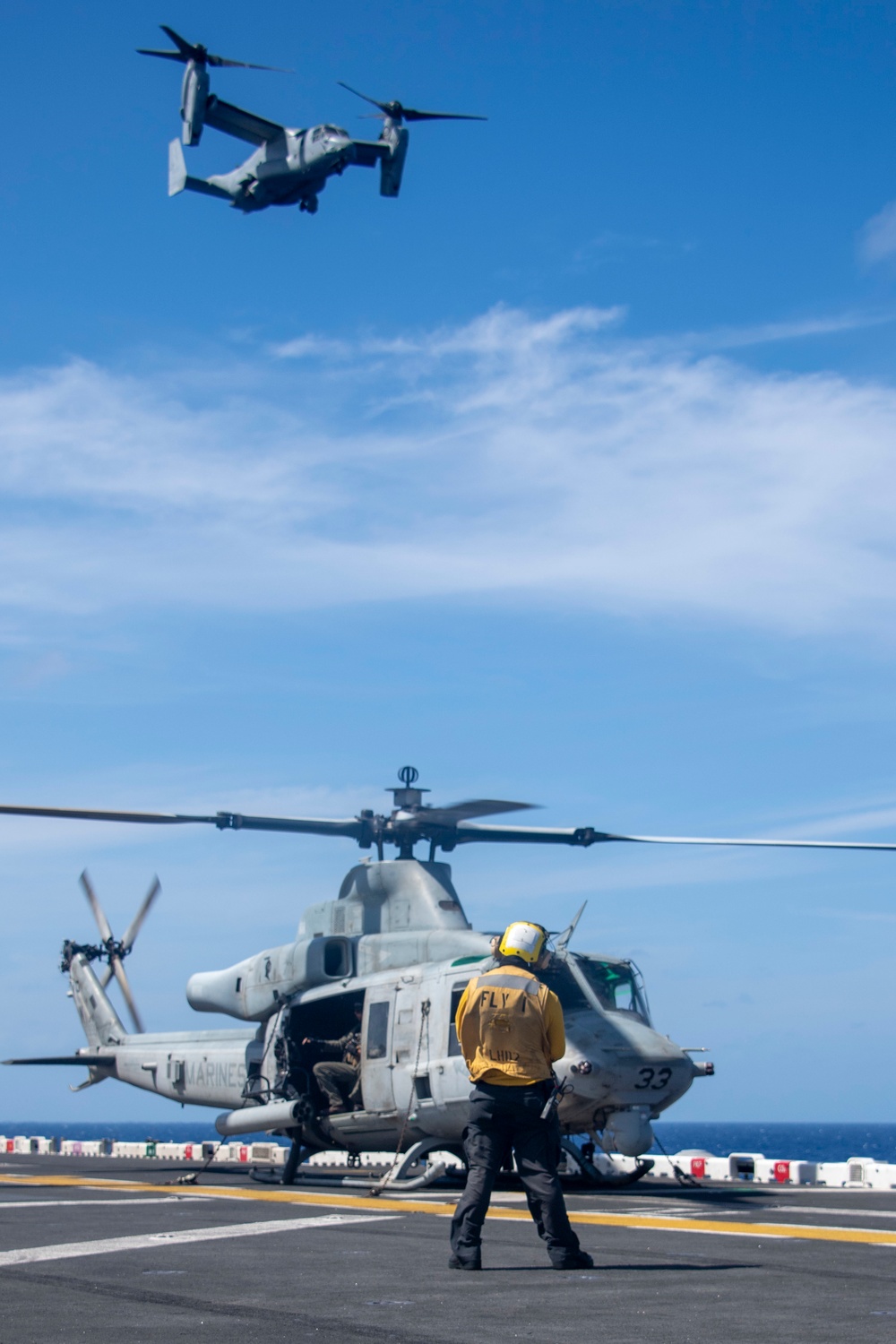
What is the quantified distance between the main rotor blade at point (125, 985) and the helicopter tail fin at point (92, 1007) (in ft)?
1.07

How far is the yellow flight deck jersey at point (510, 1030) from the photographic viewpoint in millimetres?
8727

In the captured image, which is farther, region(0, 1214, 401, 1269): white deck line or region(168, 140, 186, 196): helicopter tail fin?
region(168, 140, 186, 196): helicopter tail fin

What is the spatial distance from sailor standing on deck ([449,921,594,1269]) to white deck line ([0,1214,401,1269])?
2.48 meters

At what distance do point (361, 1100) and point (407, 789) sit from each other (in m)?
4.56

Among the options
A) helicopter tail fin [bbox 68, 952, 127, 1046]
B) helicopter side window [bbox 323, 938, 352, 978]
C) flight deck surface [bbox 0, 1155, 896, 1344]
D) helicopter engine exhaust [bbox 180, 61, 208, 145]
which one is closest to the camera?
flight deck surface [bbox 0, 1155, 896, 1344]

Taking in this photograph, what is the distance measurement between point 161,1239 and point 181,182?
1388cm

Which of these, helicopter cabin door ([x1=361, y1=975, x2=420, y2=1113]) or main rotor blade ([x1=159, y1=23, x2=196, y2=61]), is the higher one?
main rotor blade ([x1=159, y1=23, x2=196, y2=61])

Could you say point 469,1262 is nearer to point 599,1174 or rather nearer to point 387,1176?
point 387,1176

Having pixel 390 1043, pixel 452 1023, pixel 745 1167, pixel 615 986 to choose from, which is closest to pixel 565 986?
pixel 615 986

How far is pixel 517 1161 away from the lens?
8617 millimetres

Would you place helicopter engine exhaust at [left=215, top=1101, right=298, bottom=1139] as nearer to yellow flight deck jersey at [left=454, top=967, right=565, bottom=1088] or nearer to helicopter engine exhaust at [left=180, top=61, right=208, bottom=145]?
Result: yellow flight deck jersey at [left=454, top=967, right=565, bottom=1088]

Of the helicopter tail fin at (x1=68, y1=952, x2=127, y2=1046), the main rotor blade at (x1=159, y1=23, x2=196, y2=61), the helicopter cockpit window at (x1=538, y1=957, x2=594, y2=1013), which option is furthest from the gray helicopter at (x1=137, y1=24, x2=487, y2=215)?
the helicopter tail fin at (x1=68, y1=952, x2=127, y2=1046)

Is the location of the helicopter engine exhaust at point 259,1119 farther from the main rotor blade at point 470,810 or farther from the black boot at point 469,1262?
the black boot at point 469,1262

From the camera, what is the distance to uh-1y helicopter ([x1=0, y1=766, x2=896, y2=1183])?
17188 mm
